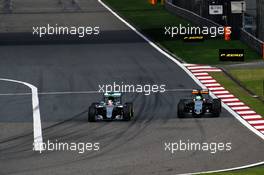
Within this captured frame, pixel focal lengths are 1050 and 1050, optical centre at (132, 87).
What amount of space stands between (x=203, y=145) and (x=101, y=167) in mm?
5490

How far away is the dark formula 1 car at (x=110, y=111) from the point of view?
4453 cm

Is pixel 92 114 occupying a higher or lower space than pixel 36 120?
higher

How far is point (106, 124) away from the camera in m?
44.2

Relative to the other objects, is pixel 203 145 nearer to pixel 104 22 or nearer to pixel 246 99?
pixel 246 99

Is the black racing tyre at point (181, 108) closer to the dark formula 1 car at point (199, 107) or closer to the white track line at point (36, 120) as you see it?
the dark formula 1 car at point (199, 107)

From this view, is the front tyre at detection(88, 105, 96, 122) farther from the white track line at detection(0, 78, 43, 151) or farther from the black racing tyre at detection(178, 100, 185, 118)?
the black racing tyre at detection(178, 100, 185, 118)

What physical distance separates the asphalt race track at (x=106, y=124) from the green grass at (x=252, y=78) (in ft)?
9.98

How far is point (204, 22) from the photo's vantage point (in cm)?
8250

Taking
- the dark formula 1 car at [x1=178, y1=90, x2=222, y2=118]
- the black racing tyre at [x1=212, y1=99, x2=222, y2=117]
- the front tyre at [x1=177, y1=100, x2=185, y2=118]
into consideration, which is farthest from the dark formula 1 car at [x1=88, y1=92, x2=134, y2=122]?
the black racing tyre at [x1=212, y1=99, x2=222, y2=117]

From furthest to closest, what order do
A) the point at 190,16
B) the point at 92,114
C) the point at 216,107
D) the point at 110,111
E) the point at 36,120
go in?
the point at 190,16 < the point at 36,120 < the point at 216,107 < the point at 110,111 < the point at 92,114

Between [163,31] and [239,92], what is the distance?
3222cm

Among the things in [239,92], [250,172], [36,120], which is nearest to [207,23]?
[239,92]

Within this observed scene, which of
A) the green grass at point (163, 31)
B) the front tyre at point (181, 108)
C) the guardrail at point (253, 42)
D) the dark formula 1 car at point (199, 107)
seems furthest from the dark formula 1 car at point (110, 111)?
the guardrail at point (253, 42)

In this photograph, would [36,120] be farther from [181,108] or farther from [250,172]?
[250,172]
